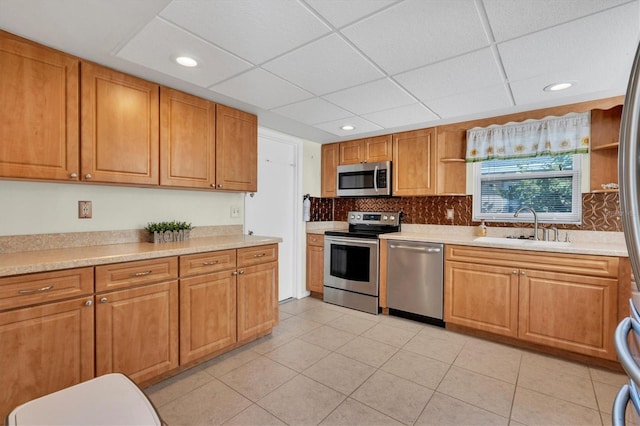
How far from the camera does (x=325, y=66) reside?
79.4 inches

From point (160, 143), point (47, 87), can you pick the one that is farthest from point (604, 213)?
point (47, 87)

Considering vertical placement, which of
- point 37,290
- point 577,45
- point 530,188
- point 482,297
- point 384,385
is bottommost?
point 384,385

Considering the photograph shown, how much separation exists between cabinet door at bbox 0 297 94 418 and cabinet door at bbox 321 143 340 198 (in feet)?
10.3

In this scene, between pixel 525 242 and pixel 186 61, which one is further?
pixel 525 242

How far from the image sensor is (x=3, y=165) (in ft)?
5.61

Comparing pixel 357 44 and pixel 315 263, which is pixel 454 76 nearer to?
pixel 357 44

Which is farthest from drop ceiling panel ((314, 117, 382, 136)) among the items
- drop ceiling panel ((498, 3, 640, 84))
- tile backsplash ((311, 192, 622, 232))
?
drop ceiling panel ((498, 3, 640, 84))

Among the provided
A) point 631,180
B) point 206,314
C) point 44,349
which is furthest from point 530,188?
point 44,349

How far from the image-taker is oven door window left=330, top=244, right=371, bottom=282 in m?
3.64

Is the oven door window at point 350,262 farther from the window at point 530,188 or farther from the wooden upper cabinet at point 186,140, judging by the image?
the wooden upper cabinet at point 186,140

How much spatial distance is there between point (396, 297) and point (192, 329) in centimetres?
212

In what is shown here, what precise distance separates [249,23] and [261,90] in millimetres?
886

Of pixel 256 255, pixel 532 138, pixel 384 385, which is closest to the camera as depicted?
pixel 384 385

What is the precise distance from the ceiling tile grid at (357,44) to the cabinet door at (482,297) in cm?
153
